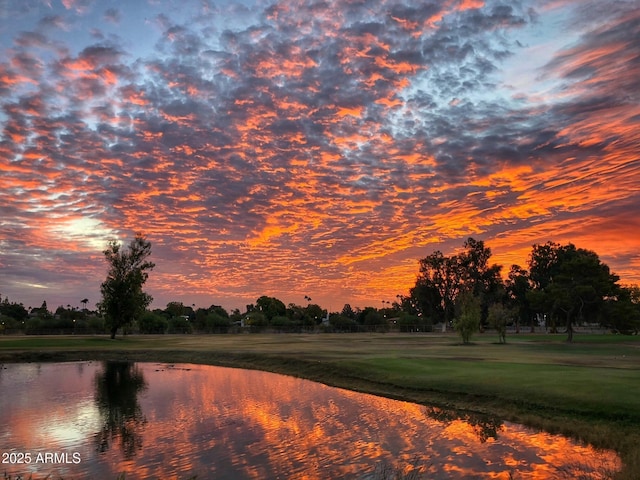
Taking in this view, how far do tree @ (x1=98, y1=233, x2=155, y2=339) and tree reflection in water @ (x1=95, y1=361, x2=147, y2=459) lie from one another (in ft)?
149

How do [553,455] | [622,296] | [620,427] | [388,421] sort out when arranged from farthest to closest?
[622,296] < [388,421] < [620,427] < [553,455]

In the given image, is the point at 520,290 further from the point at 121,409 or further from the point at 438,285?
the point at 121,409

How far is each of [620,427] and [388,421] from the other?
945 cm

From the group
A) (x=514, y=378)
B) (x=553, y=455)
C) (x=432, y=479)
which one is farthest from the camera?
(x=514, y=378)

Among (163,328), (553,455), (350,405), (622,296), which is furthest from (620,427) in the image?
(163,328)

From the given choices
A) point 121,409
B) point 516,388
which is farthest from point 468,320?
point 121,409

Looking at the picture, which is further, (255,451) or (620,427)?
(620,427)

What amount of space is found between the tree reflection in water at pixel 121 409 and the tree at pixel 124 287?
45.4m

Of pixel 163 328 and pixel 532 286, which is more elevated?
pixel 532 286

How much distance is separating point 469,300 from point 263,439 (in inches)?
2526

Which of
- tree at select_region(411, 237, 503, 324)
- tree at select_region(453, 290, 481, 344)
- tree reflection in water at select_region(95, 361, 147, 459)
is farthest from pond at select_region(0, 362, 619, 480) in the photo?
tree at select_region(411, 237, 503, 324)

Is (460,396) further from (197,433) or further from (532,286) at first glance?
(532,286)

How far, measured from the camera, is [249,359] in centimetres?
5122

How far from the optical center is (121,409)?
1038 inches
